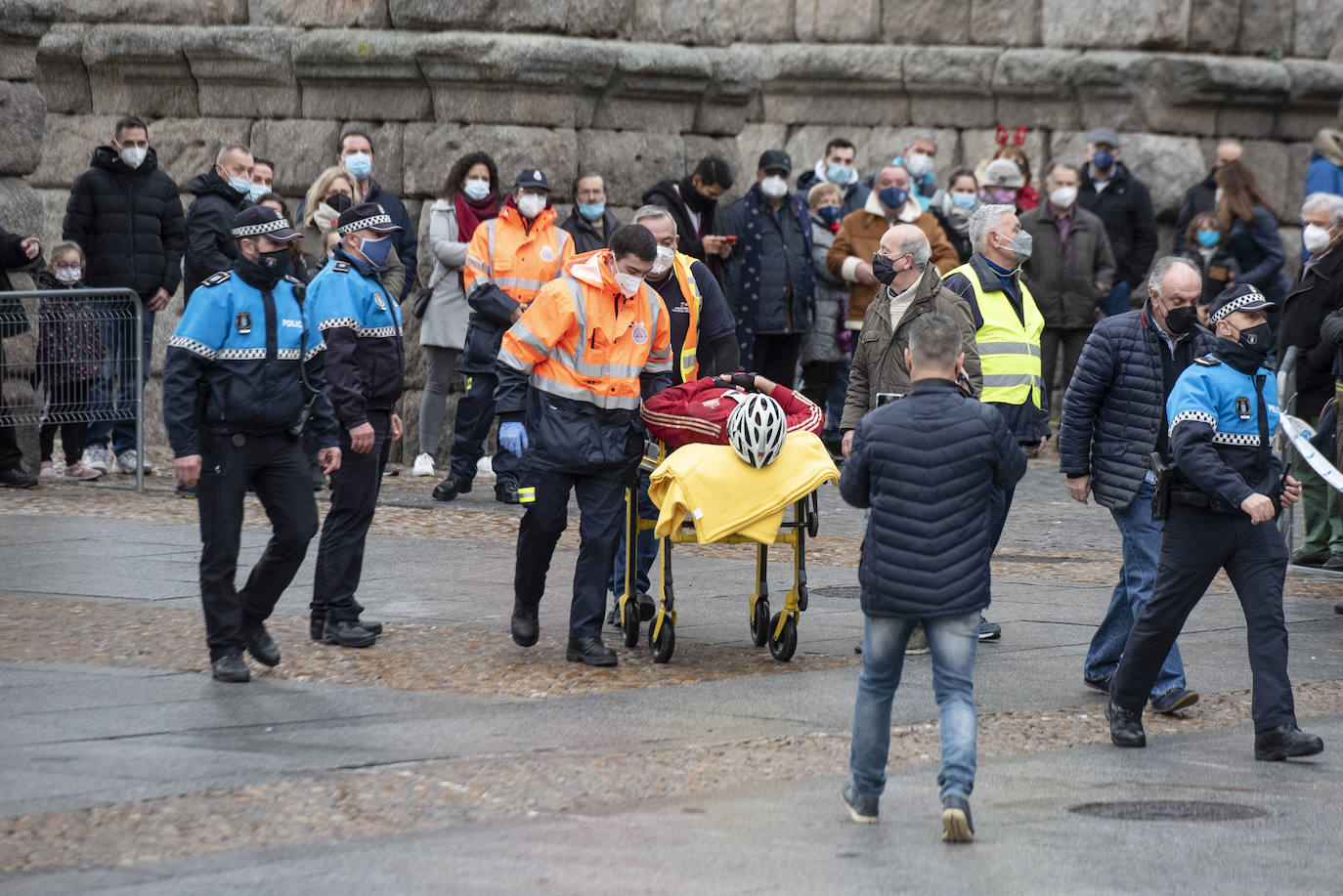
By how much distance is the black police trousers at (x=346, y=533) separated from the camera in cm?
894

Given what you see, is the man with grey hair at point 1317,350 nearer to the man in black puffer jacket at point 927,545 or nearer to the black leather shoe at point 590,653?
the black leather shoe at point 590,653

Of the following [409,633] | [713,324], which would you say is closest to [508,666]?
[409,633]

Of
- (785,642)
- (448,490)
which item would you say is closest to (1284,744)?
(785,642)

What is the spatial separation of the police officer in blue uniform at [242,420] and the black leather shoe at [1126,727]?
3207 mm

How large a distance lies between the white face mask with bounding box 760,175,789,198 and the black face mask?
6.58 meters

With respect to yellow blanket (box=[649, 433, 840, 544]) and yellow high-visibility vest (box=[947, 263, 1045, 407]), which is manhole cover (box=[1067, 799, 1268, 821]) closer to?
yellow blanket (box=[649, 433, 840, 544])

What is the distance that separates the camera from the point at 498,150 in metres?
14.9

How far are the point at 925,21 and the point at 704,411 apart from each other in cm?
1302

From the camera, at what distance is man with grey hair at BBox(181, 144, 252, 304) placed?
13.2m

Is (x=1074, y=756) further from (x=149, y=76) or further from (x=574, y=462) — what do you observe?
(x=149, y=76)

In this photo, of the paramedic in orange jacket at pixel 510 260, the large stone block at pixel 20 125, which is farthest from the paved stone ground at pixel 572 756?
the large stone block at pixel 20 125

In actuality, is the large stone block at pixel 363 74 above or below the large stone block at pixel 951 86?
below

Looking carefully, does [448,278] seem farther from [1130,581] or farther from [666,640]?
[1130,581]

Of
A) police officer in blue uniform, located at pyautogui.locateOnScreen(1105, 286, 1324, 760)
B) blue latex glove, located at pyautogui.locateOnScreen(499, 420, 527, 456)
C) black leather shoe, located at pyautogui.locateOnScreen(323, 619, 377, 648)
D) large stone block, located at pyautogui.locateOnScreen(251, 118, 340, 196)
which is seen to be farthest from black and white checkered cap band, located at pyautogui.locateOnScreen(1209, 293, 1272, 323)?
large stone block, located at pyautogui.locateOnScreen(251, 118, 340, 196)
